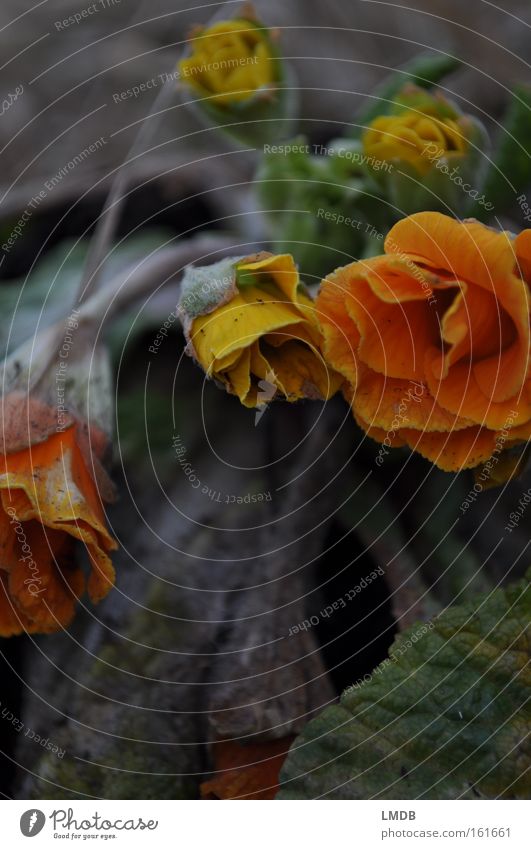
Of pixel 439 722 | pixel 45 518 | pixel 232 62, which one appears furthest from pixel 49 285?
pixel 439 722

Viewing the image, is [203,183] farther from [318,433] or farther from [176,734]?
[176,734]

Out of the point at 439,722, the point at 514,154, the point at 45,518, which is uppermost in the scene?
the point at 514,154

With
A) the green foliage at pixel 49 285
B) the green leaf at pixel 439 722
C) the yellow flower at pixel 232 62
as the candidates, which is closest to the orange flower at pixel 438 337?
the green leaf at pixel 439 722

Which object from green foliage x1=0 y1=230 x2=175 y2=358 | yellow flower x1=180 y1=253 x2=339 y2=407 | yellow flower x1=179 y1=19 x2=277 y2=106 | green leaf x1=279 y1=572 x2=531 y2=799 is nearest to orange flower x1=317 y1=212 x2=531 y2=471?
yellow flower x1=180 y1=253 x2=339 y2=407

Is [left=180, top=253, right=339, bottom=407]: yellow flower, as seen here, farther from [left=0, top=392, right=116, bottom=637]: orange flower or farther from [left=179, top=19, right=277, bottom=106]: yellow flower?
[left=179, top=19, right=277, bottom=106]: yellow flower

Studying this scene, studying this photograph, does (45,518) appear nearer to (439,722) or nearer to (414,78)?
(439,722)

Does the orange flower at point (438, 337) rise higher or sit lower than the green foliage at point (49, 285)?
lower
